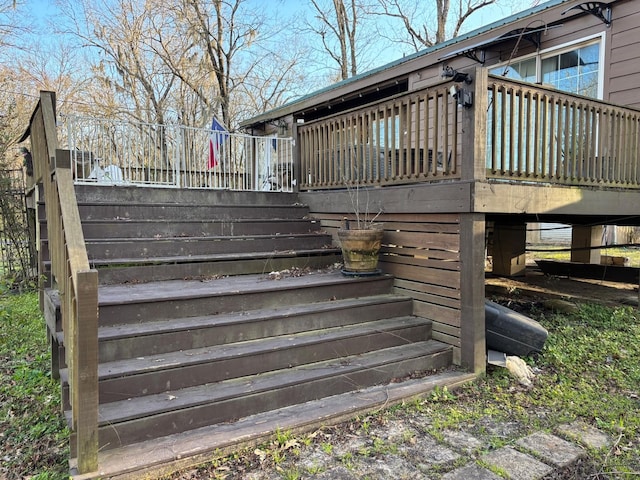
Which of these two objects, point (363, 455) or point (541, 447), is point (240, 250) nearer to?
point (363, 455)

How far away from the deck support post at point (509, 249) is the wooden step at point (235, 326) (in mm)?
4267

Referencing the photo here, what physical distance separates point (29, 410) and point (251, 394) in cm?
163

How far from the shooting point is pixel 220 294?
316cm

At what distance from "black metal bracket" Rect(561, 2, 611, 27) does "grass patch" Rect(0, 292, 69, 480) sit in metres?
6.97

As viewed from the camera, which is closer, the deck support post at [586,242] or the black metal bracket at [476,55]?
the black metal bracket at [476,55]

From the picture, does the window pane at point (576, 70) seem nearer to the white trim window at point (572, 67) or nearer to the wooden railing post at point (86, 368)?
the white trim window at point (572, 67)

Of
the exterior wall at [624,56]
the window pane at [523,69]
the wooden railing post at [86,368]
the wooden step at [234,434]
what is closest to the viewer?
the wooden railing post at [86,368]

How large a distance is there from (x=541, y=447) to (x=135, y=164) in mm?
7351

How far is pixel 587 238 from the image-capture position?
7.84m

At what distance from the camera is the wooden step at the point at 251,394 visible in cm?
226

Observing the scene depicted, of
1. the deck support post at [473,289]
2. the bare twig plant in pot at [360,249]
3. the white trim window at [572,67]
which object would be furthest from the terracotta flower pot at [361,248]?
the white trim window at [572,67]

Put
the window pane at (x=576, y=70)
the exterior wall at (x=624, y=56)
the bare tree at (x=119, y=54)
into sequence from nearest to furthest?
1. the exterior wall at (x=624, y=56)
2. the window pane at (x=576, y=70)
3. the bare tree at (x=119, y=54)

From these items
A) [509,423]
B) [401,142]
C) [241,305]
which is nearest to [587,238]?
[401,142]

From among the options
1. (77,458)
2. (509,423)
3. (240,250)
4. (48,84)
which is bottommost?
(509,423)
